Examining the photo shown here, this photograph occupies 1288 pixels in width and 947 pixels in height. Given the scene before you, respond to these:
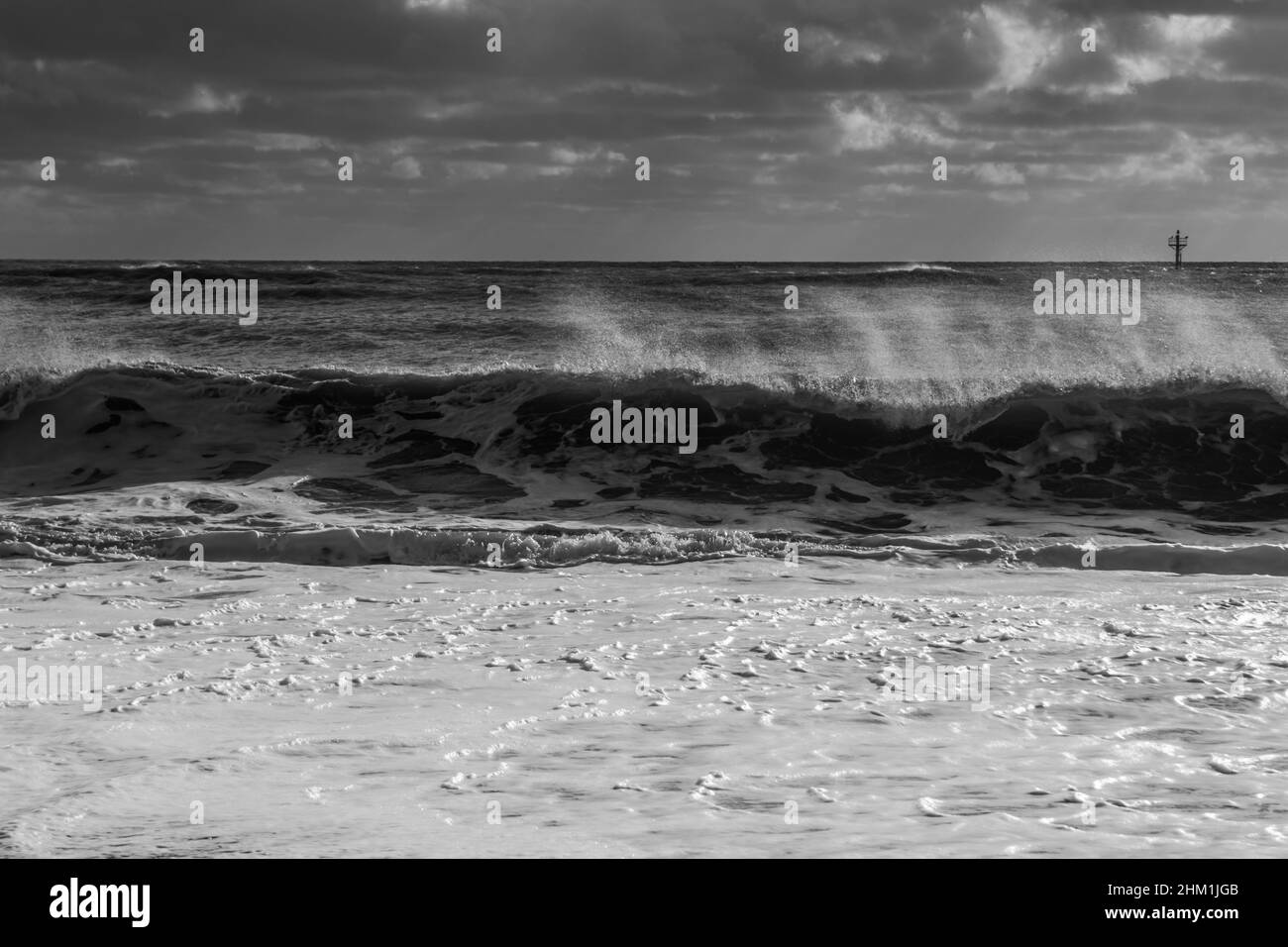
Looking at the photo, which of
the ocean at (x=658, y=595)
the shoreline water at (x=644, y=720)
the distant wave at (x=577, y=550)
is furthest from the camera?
the distant wave at (x=577, y=550)

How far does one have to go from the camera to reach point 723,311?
3016 cm

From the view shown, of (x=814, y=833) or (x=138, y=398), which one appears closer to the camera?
(x=814, y=833)

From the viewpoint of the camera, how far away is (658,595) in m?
8.59

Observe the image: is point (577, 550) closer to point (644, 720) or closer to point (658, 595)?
point (658, 595)

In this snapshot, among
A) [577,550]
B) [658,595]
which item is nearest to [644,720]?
[658,595]

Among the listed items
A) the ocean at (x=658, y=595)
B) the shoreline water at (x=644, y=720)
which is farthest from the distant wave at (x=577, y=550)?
the shoreline water at (x=644, y=720)

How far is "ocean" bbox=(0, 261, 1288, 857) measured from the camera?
457cm

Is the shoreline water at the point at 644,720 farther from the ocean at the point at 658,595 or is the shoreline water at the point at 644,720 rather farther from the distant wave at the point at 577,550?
the distant wave at the point at 577,550

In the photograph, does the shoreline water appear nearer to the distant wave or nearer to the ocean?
the ocean

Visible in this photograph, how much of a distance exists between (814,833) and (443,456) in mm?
10907

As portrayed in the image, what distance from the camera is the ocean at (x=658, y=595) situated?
15.0 feet

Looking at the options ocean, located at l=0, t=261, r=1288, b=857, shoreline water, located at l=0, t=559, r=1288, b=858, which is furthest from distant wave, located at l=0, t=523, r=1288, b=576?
shoreline water, located at l=0, t=559, r=1288, b=858

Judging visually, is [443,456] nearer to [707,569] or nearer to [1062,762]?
[707,569]
